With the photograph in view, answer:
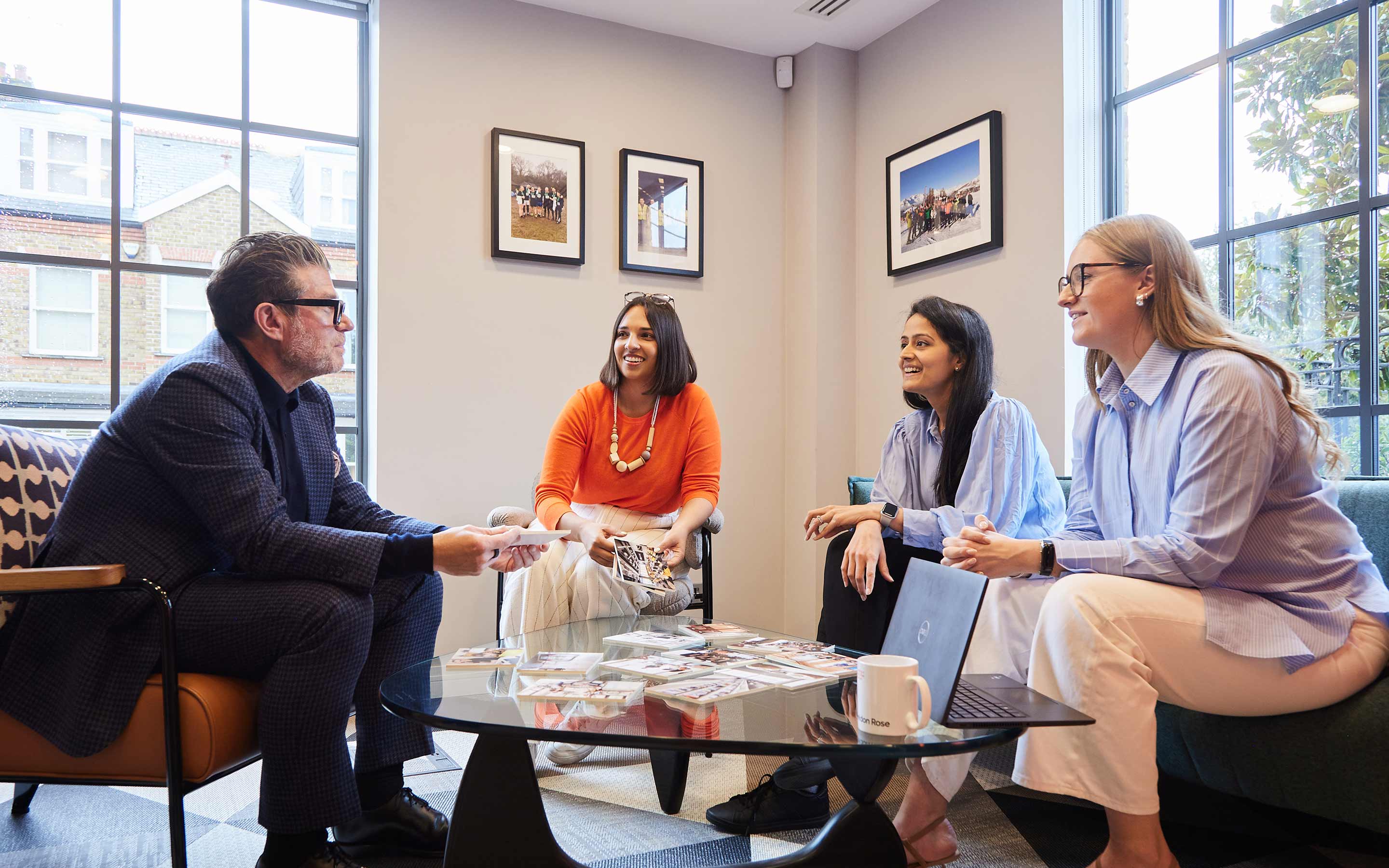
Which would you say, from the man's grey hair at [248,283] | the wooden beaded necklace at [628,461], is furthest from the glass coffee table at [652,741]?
the wooden beaded necklace at [628,461]

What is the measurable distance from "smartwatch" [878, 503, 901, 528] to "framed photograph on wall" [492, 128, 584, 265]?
2081 millimetres

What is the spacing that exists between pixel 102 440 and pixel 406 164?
2.28 meters

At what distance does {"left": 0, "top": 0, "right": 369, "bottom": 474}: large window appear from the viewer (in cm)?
340

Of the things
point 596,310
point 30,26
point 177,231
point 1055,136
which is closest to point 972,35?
point 1055,136

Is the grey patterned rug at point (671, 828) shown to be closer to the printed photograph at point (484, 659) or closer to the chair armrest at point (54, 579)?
the printed photograph at point (484, 659)

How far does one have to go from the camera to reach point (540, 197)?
398 cm

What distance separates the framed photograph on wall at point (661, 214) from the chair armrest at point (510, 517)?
4.54 feet

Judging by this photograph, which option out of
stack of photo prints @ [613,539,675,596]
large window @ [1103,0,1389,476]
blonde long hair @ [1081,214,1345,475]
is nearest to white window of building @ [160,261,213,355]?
stack of photo prints @ [613,539,675,596]

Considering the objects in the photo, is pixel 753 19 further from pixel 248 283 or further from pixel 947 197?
pixel 248 283

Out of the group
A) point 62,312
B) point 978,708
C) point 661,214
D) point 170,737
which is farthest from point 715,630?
point 62,312

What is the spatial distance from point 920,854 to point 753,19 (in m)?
3.51

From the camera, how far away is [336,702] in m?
1.67

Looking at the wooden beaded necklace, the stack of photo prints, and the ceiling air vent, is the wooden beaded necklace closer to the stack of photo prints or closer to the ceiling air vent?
the stack of photo prints

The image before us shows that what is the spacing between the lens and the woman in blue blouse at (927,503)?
216 cm
